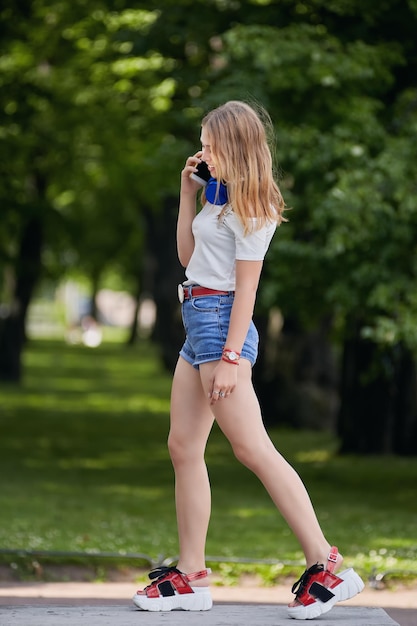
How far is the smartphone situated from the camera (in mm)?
5480

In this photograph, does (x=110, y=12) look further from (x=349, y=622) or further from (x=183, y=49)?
(x=349, y=622)

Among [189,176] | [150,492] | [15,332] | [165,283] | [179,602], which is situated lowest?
[165,283]

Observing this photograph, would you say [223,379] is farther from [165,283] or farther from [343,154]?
[165,283]

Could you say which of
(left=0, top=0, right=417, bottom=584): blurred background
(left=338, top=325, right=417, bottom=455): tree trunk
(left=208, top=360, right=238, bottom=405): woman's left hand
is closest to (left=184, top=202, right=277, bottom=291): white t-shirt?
(left=208, top=360, right=238, bottom=405): woman's left hand

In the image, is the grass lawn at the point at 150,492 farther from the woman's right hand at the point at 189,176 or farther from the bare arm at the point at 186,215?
the woman's right hand at the point at 189,176

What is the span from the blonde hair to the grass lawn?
12.4 feet

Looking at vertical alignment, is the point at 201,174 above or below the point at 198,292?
above

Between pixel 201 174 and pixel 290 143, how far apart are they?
6.94m

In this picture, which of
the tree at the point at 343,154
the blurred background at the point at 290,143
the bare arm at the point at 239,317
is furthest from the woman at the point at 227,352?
the tree at the point at 343,154

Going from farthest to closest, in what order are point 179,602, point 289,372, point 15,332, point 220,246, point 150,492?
point 15,332
point 289,372
point 150,492
point 179,602
point 220,246

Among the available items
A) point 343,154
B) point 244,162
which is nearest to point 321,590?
point 244,162

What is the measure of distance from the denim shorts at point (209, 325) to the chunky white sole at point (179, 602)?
95 cm

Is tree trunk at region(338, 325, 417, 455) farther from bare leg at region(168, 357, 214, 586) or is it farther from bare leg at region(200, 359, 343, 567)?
bare leg at region(200, 359, 343, 567)

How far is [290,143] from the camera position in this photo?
485 inches
